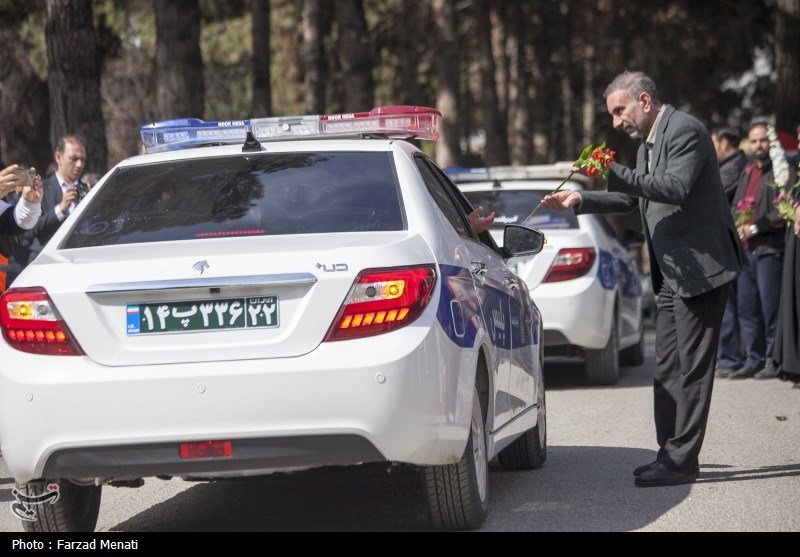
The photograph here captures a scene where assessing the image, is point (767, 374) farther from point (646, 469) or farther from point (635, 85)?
point (635, 85)

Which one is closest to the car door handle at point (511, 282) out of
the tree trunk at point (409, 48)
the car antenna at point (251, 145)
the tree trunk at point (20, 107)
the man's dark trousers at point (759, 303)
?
the car antenna at point (251, 145)

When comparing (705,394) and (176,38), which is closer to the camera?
(705,394)

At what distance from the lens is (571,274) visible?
11.5 metres

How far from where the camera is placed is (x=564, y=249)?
11531mm

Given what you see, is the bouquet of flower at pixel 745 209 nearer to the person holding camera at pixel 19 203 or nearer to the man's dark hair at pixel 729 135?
the man's dark hair at pixel 729 135

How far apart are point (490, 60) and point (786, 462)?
26.3 metres

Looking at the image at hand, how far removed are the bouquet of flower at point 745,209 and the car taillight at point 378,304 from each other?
7855 mm

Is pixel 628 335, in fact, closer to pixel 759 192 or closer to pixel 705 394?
pixel 759 192

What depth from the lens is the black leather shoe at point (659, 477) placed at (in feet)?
23.2

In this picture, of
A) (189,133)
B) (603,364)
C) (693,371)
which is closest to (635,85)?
(693,371)

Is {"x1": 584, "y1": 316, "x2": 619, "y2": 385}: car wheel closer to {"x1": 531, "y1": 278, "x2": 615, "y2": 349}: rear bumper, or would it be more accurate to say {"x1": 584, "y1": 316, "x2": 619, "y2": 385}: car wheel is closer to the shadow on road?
{"x1": 531, "y1": 278, "x2": 615, "y2": 349}: rear bumper

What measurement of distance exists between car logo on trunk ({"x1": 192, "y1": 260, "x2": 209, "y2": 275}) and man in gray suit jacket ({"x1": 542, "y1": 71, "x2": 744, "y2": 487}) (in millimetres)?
2301
